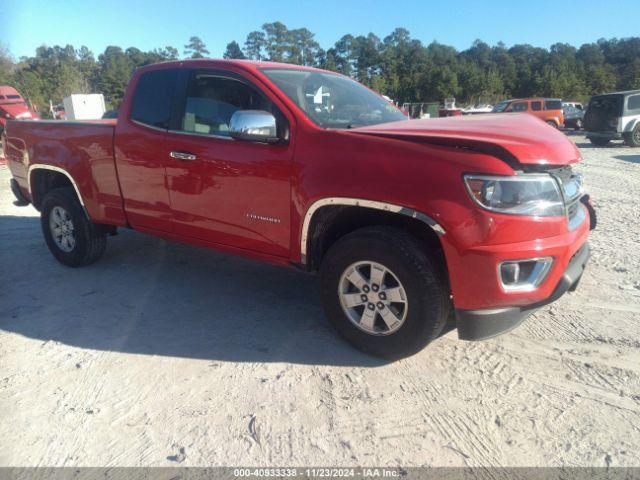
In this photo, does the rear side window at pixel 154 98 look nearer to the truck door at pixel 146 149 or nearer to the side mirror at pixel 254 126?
the truck door at pixel 146 149

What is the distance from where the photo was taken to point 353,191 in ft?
9.38

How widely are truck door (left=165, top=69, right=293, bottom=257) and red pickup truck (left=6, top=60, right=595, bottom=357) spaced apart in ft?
0.04

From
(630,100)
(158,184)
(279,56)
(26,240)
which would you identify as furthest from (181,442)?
(279,56)

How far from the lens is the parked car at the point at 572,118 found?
24266 millimetres

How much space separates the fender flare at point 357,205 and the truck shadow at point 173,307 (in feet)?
2.19

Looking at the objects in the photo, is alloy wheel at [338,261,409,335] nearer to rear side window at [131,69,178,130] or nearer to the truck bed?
rear side window at [131,69,178,130]

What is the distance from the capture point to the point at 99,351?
131 inches

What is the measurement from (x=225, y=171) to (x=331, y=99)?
1015mm

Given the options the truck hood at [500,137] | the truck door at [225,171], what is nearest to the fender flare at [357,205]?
the truck door at [225,171]

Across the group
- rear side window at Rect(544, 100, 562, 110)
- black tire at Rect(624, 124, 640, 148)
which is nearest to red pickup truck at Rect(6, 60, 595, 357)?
black tire at Rect(624, 124, 640, 148)

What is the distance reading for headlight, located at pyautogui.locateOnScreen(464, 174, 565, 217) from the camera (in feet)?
8.25

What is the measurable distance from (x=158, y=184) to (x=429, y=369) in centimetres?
257

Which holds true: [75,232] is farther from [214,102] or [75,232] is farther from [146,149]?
[214,102]

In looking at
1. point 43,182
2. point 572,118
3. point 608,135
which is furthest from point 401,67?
point 43,182
